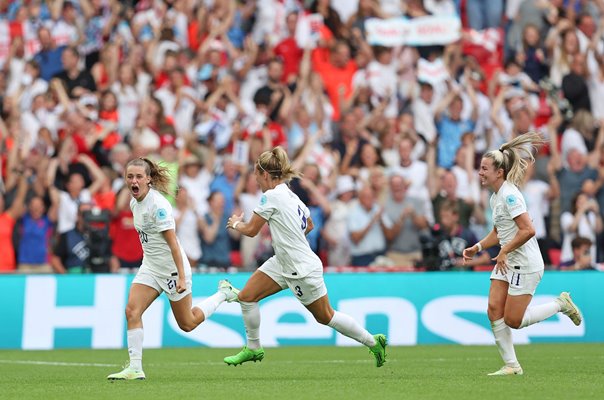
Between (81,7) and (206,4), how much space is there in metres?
2.40

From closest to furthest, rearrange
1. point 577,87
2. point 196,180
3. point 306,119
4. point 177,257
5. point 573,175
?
point 177,257 < point 196,180 < point 573,175 < point 306,119 < point 577,87

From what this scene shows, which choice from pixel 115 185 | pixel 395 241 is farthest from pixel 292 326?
pixel 115 185

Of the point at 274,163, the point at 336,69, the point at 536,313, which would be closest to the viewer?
the point at 274,163

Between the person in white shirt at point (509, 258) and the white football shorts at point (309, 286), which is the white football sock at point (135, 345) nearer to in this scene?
the white football shorts at point (309, 286)

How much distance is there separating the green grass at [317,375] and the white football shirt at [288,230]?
3.64 feet

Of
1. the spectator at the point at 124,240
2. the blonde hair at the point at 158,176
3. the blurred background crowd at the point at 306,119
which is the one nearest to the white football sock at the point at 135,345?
the blonde hair at the point at 158,176

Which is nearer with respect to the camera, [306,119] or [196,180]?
[196,180]

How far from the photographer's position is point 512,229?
1284 cm

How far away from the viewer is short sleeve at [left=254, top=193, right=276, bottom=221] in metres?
12.6

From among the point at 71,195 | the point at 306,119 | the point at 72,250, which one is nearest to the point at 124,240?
the point at 72,250

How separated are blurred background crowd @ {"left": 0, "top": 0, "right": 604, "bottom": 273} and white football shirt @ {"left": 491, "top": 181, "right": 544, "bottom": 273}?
21.4ft

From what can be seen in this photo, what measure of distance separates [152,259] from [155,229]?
0.33 m

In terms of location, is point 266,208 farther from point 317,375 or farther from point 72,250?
point 72,250

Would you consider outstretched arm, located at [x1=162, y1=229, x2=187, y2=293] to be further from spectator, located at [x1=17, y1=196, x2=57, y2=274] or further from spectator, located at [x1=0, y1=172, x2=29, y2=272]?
spectator, located at [x1=0, y1=172, x2=29, y2=272]
